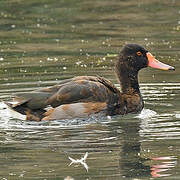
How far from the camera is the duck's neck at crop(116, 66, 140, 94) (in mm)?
13266

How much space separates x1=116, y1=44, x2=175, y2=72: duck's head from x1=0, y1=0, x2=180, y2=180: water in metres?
0.61

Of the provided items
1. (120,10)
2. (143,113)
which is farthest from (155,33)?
(143,113)

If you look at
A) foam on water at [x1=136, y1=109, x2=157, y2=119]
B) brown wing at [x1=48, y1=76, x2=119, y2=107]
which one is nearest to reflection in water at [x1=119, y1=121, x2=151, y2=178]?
foam on water at [x1=136, y1=109, x2=157, y2=119]

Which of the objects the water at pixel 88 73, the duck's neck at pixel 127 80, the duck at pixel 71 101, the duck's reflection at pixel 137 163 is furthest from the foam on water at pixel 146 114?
the duck's reflection at pixel 137 163

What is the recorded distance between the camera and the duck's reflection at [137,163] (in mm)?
9141

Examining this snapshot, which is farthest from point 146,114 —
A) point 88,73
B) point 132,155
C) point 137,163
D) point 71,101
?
point 88,73

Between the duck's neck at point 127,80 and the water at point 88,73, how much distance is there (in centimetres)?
40

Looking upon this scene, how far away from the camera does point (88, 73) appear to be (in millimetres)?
15617

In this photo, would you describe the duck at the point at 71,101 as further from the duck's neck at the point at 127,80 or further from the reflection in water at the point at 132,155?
the reflection in water at the point at 132,155

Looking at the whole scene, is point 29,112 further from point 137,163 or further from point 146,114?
point 137,163

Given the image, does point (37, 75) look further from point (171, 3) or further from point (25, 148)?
point (171, 3)

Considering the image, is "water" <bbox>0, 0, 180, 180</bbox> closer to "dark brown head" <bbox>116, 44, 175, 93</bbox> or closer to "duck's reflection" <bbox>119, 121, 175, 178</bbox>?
"duck's reflection" <bbox>119, 121, 175, 178</bbox>

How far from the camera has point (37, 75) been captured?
15477 mm

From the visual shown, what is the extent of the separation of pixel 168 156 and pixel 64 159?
A: 131 cm
